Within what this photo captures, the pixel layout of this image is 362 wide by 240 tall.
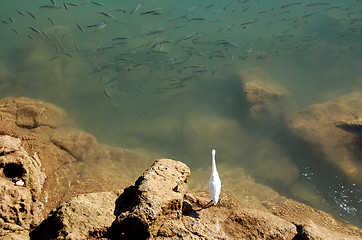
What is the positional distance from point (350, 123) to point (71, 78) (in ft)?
31.5

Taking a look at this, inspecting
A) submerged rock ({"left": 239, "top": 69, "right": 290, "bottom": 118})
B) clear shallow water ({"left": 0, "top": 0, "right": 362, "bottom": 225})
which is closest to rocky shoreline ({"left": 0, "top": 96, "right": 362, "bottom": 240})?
clear shallow water ({"left": 0, "top": 0, "right": 362, "bottom": 225})

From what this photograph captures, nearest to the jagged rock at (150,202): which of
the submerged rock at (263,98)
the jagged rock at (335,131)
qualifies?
the jagged rock at (335,131)

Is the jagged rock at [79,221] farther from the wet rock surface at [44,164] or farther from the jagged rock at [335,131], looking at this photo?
the jagged rock at [335,131]

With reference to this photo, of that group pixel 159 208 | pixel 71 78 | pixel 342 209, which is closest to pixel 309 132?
pixel 342 209

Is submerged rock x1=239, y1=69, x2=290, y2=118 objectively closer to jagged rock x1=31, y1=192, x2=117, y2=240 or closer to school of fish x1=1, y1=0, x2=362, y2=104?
school of fish x1=1, y1=0, x2=362, y2=104

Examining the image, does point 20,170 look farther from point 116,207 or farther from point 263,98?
point 263,98

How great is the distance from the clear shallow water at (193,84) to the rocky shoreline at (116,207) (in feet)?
4.45

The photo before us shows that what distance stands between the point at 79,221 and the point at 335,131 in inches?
237

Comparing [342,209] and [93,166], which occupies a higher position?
[93,166]

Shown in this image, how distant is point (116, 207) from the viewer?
10.5 ft

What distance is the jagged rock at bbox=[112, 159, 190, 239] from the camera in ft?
8.79

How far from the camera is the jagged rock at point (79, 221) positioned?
105 inches

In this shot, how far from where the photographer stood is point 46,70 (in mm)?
10430

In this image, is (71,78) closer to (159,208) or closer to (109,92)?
(109,92)
